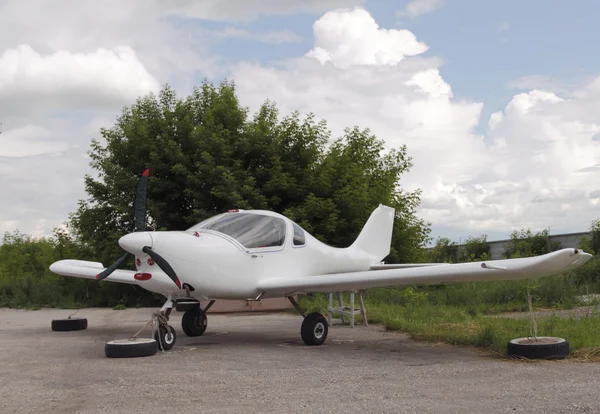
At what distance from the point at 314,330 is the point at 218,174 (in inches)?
482

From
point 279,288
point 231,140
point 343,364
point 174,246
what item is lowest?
point 343,364

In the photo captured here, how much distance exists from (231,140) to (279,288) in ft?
47.4

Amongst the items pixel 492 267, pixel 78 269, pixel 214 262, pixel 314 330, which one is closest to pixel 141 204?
pixel 214 262

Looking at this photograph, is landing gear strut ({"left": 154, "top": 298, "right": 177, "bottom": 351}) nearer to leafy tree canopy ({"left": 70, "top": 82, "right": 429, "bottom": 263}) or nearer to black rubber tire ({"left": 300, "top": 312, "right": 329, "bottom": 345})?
black rubber tire ({"left": 300, "top": 312, "right": 329, "bottom": 345})

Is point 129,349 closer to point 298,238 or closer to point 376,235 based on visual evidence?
point 298,238

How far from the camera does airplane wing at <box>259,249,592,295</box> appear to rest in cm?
655

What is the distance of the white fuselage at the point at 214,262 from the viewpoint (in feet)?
25.6

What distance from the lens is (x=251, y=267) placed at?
8672mm

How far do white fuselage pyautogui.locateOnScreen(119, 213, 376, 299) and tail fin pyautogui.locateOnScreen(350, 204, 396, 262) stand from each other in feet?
7.79

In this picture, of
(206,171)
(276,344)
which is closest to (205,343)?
(276,344)

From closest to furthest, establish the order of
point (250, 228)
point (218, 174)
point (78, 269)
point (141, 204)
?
point (141, 204) < point (250, 228) < point (78, 269) < point (218, 174)

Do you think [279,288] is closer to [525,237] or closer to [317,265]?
[317,265]

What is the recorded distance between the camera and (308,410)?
4.38 metres

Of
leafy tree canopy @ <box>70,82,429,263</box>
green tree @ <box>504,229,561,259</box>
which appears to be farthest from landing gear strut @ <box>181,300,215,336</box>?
green tree @ <box>504,229,561,259</box>
